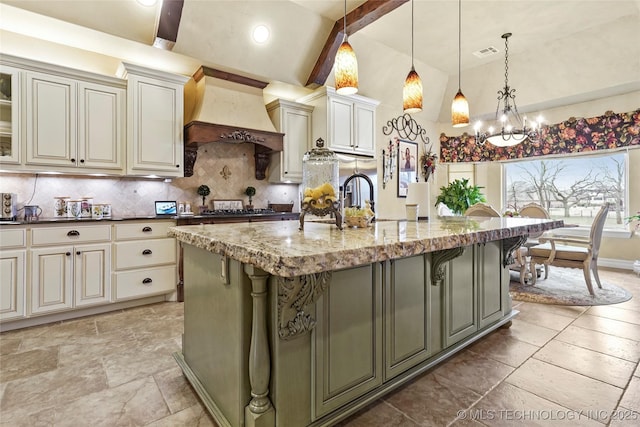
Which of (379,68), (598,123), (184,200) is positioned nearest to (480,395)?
(184,200)

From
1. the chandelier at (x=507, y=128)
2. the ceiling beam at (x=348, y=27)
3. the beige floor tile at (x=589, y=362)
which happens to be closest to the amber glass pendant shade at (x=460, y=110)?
the chandelier at (x=507, y=128)

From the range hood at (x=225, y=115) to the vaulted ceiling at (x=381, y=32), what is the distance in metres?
0.21

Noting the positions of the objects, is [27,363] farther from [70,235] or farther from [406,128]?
[406,128]

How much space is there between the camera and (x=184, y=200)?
4.10 m

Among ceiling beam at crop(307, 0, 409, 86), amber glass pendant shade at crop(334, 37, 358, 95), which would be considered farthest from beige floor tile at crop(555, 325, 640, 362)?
ceiling beam at crop(307, 0, 409, 86)

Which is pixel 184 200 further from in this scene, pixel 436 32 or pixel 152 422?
pixel 436 32

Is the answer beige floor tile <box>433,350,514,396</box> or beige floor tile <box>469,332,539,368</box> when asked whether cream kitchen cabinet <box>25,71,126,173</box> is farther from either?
beige floor tile <box>469,332,539,368</box>

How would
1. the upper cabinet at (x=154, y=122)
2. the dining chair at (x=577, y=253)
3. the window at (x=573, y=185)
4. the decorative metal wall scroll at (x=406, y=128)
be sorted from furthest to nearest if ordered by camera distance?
the decorative metal wall scroll at (x=406, y=128) → the window at (x=573, y=185) → the dining chair at (x=577, y=253) → the upper cabinet at (x=154, y=122)

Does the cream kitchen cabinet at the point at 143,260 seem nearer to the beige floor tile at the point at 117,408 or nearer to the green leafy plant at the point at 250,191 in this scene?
the green leafy plant at the point at 250,191

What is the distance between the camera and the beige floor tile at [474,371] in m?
1.89

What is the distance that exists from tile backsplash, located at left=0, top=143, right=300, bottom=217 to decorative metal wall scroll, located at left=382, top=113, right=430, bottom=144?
2189 mm

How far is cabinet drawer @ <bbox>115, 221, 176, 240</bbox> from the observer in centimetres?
324

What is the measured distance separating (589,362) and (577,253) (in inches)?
83.7

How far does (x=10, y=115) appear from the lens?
9.50 ft
